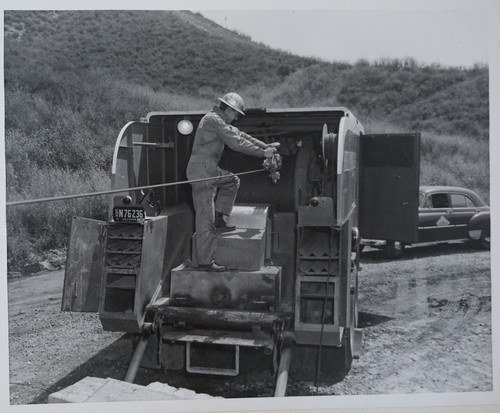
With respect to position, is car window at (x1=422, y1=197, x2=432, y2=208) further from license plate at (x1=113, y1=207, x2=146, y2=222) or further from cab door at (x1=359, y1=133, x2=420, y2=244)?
license plate at (x1=113, y1=207, x2=146, y2=222)

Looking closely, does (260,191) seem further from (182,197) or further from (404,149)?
(404,149)

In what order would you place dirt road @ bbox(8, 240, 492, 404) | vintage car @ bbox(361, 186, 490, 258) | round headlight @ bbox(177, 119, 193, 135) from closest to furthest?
dirt road @ bbox(8, 240, 492, 404) → round headlight @ bbox(177, 119, 193, 135) → vintage car @ bbox(361, 186, 490, 258)

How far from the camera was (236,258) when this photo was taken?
12.2ft

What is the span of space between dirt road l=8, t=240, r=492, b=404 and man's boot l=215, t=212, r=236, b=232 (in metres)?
1.03

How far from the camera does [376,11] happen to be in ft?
12.5

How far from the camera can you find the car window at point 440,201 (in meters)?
7.39

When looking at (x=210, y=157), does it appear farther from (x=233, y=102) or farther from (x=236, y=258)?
(x=236, y=258)

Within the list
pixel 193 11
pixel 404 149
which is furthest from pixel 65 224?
pixel 404 149

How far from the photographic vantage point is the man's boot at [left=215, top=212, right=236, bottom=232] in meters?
3.90

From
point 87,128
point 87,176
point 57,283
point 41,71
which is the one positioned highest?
point 41,71

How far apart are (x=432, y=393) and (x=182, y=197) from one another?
2404 millimetres

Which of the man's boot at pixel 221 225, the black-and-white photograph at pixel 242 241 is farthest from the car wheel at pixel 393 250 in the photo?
the man's boot at pixel 221 225

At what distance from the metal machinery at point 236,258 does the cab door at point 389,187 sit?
0.37 m

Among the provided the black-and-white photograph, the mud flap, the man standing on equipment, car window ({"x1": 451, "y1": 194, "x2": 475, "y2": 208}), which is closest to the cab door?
the black-and-white photograph
